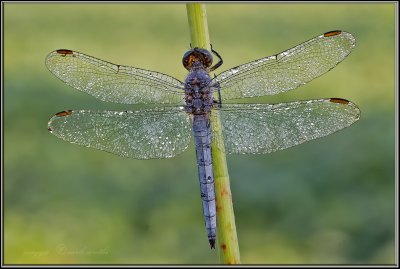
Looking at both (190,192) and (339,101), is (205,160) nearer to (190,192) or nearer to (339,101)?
(339,101)

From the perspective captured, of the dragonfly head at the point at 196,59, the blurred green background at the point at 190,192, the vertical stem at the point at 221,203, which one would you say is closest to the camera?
the vertical stem at the point at 221,203

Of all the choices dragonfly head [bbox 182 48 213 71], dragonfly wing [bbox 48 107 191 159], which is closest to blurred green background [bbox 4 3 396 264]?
dragonfly wing [bbox 48 107 191 159]

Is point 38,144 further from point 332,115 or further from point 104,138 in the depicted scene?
point 332,115

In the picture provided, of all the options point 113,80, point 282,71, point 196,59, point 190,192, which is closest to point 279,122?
point 282,71

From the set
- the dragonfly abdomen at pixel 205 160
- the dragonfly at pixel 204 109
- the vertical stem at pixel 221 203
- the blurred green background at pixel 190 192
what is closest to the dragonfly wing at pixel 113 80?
the dragonfly at pixel 204 109

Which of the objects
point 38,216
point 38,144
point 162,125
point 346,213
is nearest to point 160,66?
point 38,144

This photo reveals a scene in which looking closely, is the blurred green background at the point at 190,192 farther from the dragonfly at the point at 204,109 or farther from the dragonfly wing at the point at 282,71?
the dragonfly wing at the point at 282,71

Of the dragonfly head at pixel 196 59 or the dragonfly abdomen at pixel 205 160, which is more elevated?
the dragonfly head at pixel 196 59

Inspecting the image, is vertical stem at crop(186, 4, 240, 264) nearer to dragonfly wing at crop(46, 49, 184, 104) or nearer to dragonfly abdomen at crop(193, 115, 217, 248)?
dragonfly abdomen at crop(193, 115, 217, 248)
